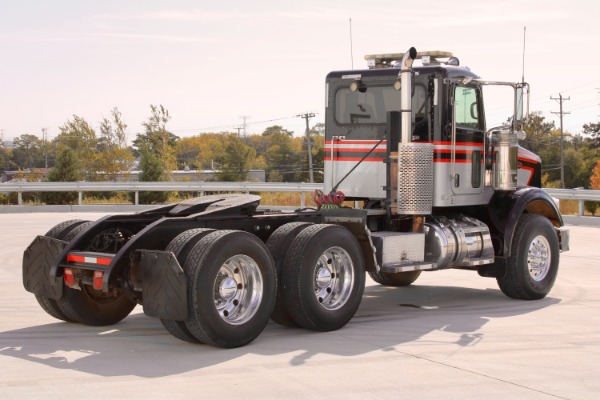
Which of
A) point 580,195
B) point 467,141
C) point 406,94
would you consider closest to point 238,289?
point 406,94

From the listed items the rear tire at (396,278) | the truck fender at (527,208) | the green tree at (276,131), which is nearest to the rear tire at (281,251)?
the truck fender at (527,208)

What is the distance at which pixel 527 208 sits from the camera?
39.7ft

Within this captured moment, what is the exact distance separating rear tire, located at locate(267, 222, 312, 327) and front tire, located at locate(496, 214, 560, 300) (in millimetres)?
3391

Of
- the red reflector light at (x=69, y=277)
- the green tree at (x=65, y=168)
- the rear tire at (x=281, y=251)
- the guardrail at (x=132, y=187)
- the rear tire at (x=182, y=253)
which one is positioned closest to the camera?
the rear tire at (x=182, y=253)

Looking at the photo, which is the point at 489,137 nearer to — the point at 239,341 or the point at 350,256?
the point at 350,256

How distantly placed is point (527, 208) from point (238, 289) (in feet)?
17.2

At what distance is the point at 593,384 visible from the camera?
7000mm

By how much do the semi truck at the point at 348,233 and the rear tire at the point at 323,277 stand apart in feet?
0.04

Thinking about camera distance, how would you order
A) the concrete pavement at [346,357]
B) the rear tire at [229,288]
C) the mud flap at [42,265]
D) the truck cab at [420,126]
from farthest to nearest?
the truck cab at [420,126], the mud flap at [42,265], the rear tire at [229,288], the concrete pavement at [346,357]

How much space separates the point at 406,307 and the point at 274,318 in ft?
7.63

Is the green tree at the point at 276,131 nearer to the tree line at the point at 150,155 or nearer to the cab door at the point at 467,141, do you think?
the tree line at the point at 150,155

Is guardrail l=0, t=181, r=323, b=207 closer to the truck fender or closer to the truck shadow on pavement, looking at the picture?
the truck fender

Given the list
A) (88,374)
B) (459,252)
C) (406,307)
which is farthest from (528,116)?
(88,374)

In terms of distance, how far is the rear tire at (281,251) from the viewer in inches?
348
